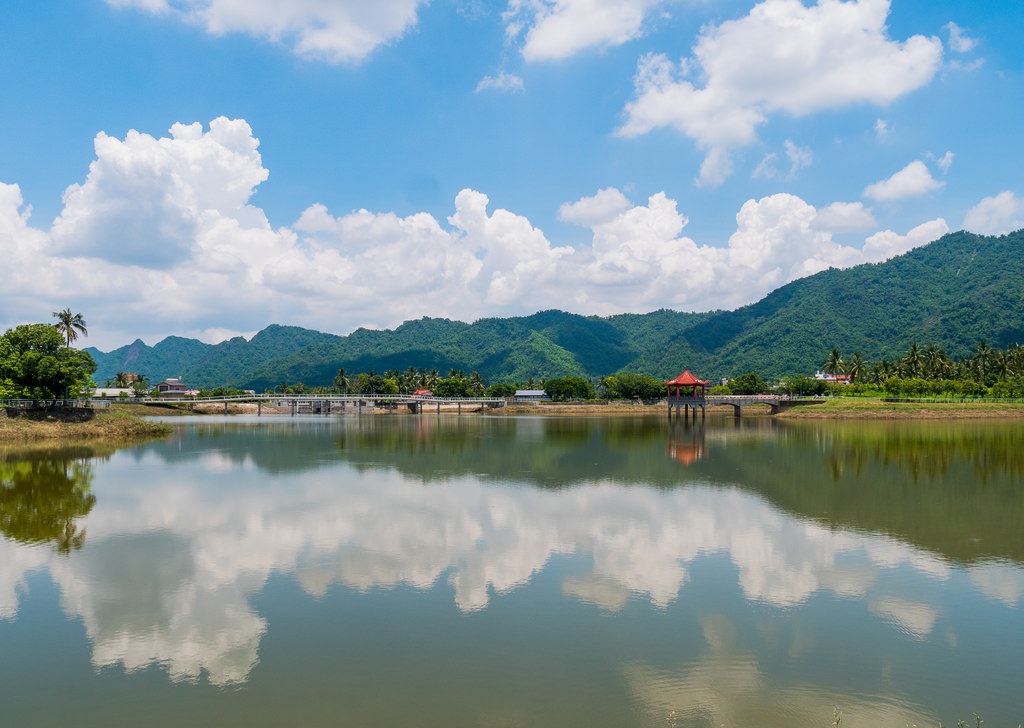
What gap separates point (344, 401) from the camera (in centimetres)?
14388

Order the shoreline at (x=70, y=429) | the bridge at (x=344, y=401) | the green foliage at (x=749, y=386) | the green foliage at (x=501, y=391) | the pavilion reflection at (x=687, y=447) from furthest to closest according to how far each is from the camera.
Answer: the green foliage at (x=501, y=391) → the green foliage at (x=749, y=386) → the bridge at (x=344, y=401) → the shoreline at (x=70, y=429) → the pavilion reflection at (x=687, y=447)

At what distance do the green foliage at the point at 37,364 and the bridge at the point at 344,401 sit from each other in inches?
2715

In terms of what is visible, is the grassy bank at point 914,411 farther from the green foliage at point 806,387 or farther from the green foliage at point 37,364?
the green foliage at point 37,364

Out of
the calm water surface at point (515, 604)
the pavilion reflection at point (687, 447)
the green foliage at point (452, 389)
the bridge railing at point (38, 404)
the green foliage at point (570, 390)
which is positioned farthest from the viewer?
the green foliage at point (452, 389)

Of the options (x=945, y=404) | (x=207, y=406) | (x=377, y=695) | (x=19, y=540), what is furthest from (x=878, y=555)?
(x=207, y=406)

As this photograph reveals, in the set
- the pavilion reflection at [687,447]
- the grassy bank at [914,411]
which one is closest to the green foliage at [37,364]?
the pavilion reflection at [687,447]

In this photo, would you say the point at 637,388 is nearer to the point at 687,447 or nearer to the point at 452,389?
the point at 452,389

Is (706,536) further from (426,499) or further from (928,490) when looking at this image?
(928,490)

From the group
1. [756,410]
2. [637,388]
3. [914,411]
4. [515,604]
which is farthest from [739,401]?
[515,604]

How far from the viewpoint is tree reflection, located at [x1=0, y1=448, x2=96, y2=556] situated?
19.9 meters

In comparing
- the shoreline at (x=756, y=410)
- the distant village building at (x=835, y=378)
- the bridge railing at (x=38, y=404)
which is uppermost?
the bridge railing at (x=38, y=404)

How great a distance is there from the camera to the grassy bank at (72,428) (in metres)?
51.6

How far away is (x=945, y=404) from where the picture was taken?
282ft

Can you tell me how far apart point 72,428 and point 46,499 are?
36.0 metres
